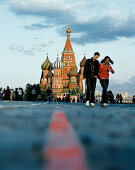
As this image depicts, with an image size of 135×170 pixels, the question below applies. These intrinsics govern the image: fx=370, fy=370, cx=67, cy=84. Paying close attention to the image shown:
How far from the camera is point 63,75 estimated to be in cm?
16875

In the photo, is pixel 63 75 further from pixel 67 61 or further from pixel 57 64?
pixel 67 61

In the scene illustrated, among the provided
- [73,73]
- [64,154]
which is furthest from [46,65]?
[64,154]

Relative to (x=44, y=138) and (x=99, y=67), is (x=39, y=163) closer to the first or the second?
(x=44, y=138)

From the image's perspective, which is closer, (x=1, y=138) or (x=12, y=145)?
(x=12, y=145)

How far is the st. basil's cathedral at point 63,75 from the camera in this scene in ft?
540

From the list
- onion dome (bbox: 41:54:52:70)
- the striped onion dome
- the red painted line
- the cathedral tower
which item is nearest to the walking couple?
the red painted line

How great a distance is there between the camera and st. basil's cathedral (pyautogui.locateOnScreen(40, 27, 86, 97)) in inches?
6480

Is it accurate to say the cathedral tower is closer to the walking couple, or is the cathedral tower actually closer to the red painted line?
the walking couple

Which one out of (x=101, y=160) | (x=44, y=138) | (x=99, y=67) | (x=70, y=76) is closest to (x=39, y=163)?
(x=101, y=160)

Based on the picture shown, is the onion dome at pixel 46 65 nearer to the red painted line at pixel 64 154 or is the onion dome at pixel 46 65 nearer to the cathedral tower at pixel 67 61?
the cathedral tower at pixel 67 61

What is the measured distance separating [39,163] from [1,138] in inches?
54.3

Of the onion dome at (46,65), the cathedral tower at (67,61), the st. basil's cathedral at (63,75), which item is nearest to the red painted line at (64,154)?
the st. basil's cathedral at (63,75)

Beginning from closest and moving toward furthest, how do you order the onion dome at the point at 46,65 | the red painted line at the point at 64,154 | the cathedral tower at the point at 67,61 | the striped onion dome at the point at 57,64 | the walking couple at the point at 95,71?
the red painted line at the point at 64,154
the walking couple at the point at 95,71
the striped onion dome at the point at 57,64
the cathedral tower at the point at 67,61
the onion dome at the point at 46,65

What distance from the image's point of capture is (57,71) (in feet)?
547
